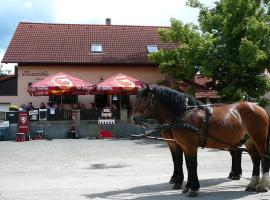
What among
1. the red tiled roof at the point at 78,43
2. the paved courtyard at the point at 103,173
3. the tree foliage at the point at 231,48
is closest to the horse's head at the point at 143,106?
the paved courtyard at the point at 103,173

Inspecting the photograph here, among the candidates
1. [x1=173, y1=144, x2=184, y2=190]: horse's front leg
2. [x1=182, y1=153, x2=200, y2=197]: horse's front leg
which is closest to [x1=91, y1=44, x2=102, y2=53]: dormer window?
[x1=173, y1=144, x2=184, y2=190]: horse's front leg

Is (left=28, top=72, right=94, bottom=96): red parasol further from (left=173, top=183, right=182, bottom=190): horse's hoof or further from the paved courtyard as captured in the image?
(left=173, top=183, right=182, bottom=190): horse's hoof

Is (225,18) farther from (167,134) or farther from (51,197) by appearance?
(51,197)

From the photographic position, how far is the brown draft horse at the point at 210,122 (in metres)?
9.52

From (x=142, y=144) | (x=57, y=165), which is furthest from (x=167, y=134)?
(x=142, y=144)

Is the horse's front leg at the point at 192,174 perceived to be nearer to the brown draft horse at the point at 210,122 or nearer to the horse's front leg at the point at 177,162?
the brown draft horse at the point at 210,122

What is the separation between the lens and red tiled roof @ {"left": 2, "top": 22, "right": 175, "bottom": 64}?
3153 centimetres

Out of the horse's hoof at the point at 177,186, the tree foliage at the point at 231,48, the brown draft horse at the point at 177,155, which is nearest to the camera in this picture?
the brown draft horse at the point at 177,155

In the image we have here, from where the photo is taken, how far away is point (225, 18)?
23438 millimetres

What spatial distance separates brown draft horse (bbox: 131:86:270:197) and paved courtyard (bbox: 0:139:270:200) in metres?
0.75

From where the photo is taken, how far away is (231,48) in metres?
23.6

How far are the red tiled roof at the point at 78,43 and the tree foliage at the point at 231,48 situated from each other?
7.80 meters

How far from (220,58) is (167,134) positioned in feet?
46.3

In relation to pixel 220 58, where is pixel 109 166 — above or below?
below
